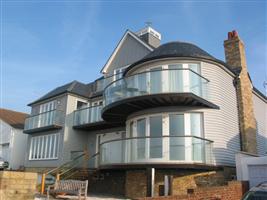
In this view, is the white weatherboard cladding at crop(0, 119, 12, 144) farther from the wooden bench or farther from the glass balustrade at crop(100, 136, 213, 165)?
the glass balustrade at crop(100, 136, 213, 165)

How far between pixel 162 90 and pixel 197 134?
2.85 m

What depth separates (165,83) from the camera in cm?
1475

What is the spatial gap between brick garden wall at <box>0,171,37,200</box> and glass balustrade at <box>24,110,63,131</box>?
15.2 metres

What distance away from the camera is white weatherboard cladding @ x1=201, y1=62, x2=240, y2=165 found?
595 inches

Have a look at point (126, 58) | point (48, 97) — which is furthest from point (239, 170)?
point (48, 97)

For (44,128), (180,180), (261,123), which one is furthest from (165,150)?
(44,128)

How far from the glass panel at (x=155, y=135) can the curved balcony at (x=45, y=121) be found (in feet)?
33.9

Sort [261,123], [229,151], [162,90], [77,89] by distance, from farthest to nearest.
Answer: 1. [77,89]
2. [261,123]
3. [229,151]
4. [162,90]

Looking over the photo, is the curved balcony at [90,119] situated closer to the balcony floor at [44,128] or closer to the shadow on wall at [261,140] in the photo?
the balcony floor at [44,128]

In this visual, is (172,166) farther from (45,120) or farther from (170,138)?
(45,120)

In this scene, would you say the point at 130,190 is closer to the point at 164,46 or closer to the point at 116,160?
the point at 116,160

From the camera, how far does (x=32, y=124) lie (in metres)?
26.2

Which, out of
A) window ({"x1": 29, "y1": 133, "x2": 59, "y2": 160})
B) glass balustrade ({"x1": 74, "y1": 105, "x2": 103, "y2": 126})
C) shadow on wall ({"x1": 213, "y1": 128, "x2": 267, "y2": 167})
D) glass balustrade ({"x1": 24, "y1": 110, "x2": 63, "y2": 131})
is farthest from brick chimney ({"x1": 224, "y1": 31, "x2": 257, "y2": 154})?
window ({"x1": 29, "y1": 133, "x2": 59, "y2": 160})

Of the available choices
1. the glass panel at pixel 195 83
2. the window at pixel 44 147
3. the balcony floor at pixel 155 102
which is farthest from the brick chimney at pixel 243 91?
the window at pixel 44 147
